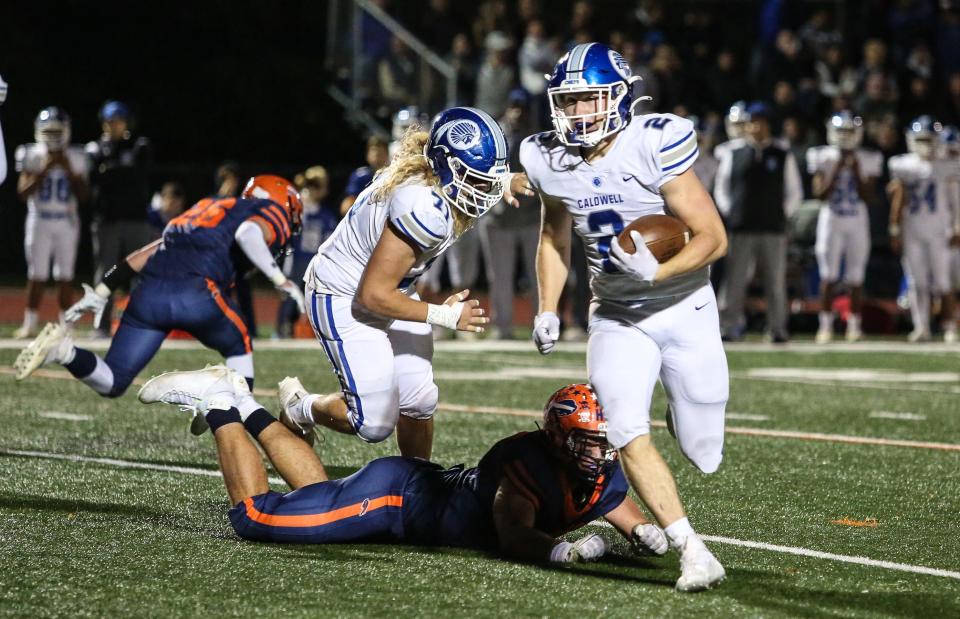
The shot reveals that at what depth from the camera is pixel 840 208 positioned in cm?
1273

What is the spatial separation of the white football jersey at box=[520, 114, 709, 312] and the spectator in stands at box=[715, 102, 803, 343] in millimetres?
7924

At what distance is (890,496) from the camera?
558 cm

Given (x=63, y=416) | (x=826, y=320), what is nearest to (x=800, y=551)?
(x=63, y=416)

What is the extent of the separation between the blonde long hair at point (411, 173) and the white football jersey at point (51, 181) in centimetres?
733

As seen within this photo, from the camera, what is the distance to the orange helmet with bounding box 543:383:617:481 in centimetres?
418

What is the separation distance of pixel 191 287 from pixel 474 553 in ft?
6.97

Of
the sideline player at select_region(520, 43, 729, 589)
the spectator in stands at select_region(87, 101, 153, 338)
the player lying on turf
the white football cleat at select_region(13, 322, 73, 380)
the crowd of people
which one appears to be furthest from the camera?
the crowd of people

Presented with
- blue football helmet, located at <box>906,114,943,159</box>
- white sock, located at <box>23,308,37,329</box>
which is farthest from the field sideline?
blue football helmet, located at <box>906,114,943,159</box>

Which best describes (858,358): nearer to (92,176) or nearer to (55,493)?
(92,176)

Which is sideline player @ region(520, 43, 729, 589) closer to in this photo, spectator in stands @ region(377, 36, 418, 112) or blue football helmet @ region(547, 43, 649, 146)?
blue football helmet @ region(547, 43, 649, 146)

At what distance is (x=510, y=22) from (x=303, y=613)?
13.7 metres

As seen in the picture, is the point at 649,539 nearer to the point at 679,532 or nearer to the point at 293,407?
the point at 679,532

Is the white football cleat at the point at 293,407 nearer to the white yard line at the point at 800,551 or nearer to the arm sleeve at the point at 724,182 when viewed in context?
the white yard line at the point at 800,551

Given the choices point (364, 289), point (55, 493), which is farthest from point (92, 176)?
point (364, 289)
